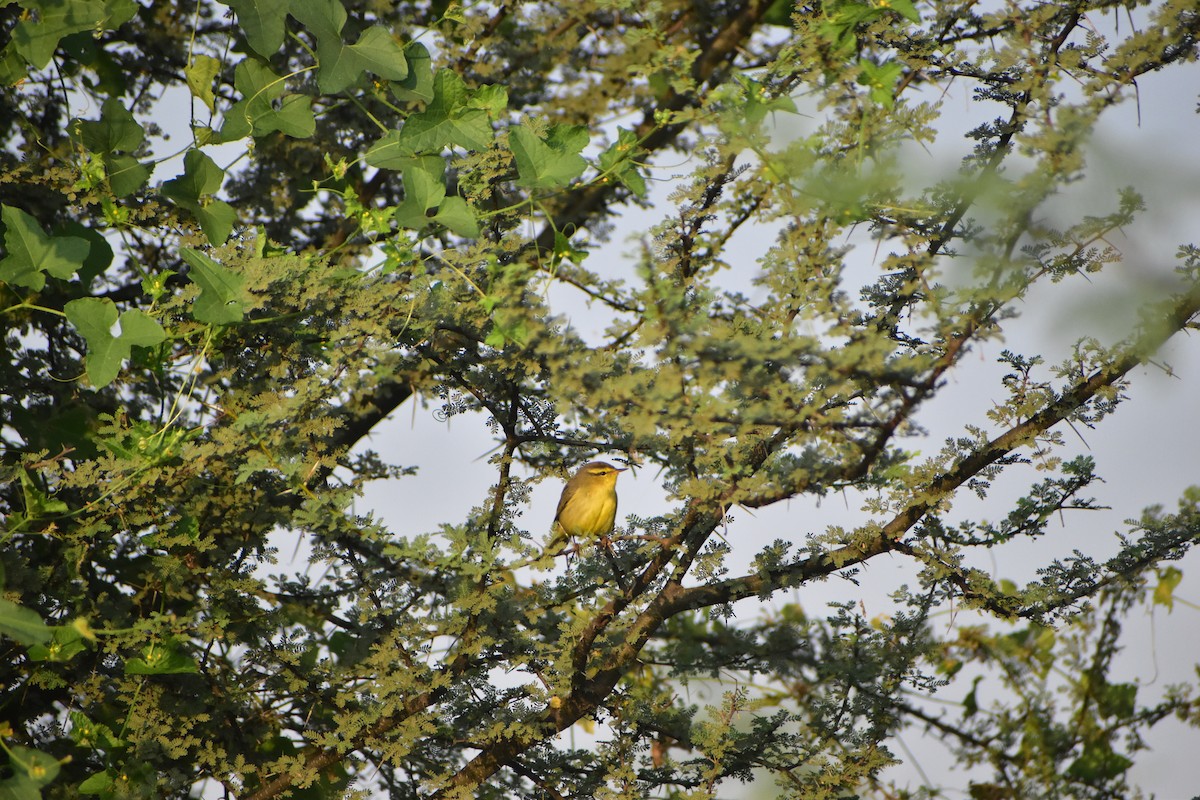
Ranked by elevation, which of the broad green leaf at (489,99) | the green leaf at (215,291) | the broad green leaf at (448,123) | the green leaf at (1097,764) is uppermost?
the broad green leaf at (489,99)

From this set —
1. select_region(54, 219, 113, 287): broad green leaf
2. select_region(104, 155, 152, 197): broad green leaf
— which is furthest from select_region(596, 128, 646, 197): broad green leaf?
select_region(54, 219, 113, 287): broad green leaf

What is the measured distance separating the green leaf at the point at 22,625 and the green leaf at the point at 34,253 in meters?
0.52

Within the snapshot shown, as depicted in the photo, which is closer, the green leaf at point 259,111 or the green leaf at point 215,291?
the green leaf at point 215,291

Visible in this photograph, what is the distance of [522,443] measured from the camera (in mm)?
1708

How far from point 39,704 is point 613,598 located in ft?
3.46

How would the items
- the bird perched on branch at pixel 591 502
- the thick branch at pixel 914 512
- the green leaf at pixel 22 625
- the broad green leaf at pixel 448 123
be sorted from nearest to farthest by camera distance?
1. the green leaf at pixel 22 625
2. the thick branch at pixel 914 512
3. the broad green leaf at pixel 448 123
4. the bird perched on branch at pixel 591 502

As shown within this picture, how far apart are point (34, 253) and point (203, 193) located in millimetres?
268

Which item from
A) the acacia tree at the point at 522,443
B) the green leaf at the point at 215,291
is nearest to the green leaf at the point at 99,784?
the acacia tree at the point at 522,443

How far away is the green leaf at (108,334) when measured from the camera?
4.66 ft

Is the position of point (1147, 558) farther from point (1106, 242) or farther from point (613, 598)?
point (613, 598)

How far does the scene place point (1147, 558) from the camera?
147cm

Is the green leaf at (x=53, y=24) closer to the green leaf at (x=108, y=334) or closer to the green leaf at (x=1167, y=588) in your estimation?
the green leaf at (x=108, y=334)

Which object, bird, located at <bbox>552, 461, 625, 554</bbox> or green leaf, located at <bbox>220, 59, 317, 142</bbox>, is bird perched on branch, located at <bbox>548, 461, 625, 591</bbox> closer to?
bird, located at <bbox>552, 461, 625, 554</bbox>

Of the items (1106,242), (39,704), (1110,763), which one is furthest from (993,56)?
(39,704)
